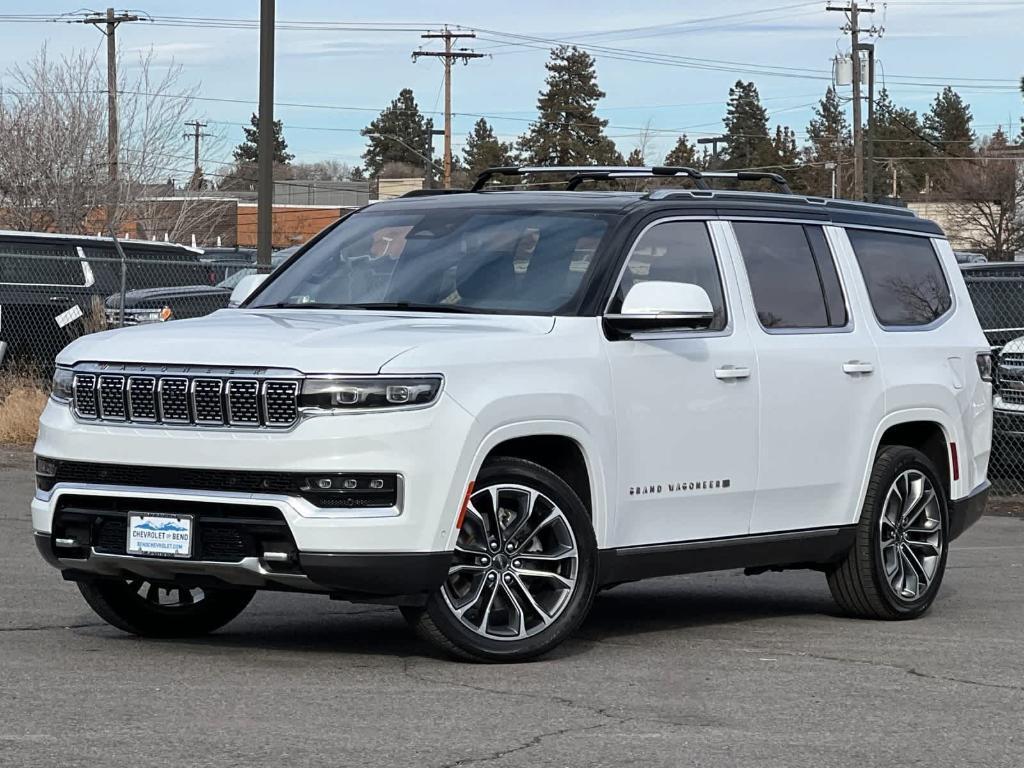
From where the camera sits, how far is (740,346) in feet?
28.0

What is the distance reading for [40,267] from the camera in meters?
21.8

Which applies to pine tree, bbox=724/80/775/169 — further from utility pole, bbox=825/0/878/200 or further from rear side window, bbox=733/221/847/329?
rear side window, bbox=733/221/847/329

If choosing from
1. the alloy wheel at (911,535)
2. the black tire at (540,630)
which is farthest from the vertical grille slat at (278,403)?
the alloy wheel at (911,535)

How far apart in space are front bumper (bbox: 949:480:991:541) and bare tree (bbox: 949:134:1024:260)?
232ft

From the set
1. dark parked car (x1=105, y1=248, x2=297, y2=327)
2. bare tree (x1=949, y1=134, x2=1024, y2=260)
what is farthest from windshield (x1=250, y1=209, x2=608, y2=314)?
bare tree (x1=949, y1=134, x2=1024, y2=260)

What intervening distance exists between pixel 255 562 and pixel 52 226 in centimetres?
3618

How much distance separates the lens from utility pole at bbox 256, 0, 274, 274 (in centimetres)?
2170

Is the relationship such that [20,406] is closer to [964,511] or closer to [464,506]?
[964,511]

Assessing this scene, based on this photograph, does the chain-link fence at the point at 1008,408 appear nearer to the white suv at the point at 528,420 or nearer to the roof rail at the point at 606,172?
the white suv at the point at 528,420

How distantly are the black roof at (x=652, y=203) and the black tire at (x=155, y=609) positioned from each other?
1975 millimetres

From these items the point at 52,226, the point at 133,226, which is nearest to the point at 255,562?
the point at 52,226

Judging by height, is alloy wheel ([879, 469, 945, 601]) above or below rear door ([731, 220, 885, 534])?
below

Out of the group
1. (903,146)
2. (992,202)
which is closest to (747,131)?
(903,146)

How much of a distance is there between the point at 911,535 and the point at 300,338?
3637mm
